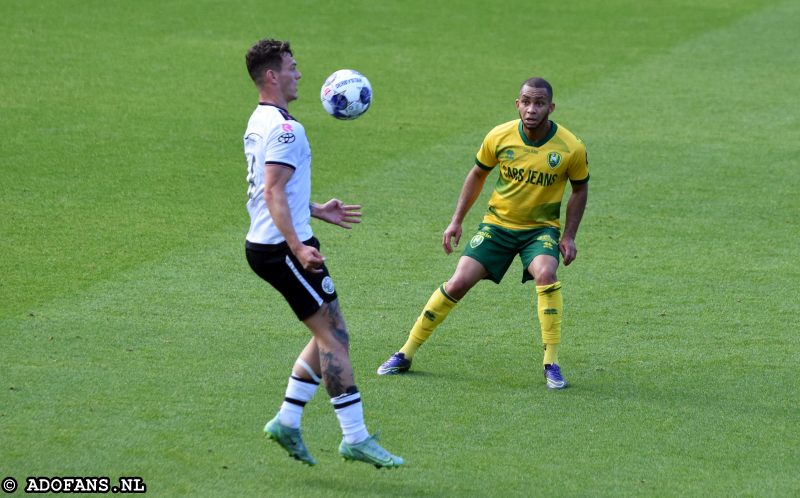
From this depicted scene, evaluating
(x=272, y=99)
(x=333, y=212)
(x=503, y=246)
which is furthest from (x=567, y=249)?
(x=272, y=99)

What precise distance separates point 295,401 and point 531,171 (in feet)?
8.25

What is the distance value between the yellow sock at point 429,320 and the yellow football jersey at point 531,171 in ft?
2.06

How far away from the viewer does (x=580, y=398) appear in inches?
304

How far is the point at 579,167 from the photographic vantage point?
8125mm

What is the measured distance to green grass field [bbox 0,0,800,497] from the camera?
266 inches

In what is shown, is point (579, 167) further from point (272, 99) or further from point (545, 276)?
point (272, 99)

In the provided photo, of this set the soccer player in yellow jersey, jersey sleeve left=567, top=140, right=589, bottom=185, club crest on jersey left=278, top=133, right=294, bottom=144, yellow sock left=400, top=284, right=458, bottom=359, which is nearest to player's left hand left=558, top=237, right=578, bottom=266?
the soccer player in yellow jersey

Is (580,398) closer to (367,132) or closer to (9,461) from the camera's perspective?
(9,461)

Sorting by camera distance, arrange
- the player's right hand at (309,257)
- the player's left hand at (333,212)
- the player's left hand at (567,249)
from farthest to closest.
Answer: the player's left hand at (567,249) → the player's left hand at (333,212) → the player's right hand at (309,257)

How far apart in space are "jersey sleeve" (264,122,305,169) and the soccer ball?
1.15 meters

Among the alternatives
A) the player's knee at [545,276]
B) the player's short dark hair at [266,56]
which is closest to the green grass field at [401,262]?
the player's knee at [545,276]

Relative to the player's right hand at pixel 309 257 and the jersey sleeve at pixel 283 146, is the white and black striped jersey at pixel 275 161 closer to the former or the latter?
the jersey sleeve at pixel 283 146

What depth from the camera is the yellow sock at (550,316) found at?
7.91 metres

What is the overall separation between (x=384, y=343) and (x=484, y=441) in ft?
6.34
